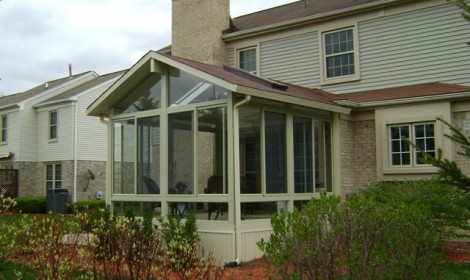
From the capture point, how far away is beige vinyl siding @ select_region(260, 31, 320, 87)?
15.9 meters

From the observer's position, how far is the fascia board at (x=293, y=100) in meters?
9.50

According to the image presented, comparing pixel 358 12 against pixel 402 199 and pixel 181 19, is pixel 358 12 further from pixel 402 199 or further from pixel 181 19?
pixel 402 199

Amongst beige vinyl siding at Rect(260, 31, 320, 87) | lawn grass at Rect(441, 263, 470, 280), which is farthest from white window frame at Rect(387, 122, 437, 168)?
lawn grass at Rect(441, 263, 470, 280)

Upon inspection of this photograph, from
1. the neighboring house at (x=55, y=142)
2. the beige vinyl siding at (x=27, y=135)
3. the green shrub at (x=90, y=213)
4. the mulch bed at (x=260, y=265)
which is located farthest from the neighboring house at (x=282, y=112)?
the beige vinyl siding at (x=27, y=135)

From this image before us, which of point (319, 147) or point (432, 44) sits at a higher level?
point (432, 44)

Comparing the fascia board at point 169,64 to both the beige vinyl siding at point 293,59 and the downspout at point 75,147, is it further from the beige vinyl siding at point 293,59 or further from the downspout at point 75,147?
the downspout at point 75,147

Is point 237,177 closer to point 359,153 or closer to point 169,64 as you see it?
point 169,64

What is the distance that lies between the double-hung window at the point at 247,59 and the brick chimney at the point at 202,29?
0.62 m

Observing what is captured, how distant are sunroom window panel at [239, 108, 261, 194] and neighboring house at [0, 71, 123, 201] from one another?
17.0m

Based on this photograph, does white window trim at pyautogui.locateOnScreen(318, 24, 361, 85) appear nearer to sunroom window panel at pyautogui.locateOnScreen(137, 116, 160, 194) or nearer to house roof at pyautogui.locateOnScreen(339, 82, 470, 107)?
house roof at pyautogui.locateOnScreen(339, 82, 470, 107)

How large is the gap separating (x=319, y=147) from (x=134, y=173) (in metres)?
4.27

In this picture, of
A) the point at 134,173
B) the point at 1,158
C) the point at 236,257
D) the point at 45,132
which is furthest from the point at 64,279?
the point at 1,158

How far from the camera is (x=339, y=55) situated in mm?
15383

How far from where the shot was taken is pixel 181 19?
18.0 metres
